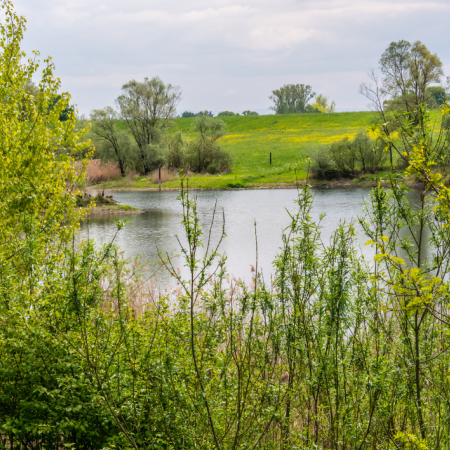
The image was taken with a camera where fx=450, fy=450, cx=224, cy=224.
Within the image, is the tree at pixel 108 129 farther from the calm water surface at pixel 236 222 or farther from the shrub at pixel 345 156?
the shrub at pixel 345 156

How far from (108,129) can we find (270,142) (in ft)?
96.9

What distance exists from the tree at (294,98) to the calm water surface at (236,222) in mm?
80615

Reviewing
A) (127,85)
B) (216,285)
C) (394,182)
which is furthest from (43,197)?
(127,85)

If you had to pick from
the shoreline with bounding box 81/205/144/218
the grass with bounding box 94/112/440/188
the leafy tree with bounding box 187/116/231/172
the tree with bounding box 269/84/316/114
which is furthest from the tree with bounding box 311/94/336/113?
the shoreline with bounding box 81/205/144/218

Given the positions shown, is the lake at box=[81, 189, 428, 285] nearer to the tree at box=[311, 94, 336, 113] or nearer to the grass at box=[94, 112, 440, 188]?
the grass at box=[94, 112, 440, 188]

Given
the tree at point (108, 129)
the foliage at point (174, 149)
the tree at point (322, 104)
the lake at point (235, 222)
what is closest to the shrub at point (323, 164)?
the lake at point (235, 222)

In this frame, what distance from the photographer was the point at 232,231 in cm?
2622

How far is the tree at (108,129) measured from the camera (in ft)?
198

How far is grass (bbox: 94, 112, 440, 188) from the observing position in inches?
2156

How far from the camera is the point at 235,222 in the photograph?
2916cm

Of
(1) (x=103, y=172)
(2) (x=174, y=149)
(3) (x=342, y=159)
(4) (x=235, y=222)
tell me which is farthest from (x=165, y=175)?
(4) (x=235, y=222)

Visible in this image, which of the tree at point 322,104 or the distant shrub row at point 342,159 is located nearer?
the distant shrub row at point 342,159

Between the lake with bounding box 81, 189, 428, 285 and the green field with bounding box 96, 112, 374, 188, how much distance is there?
6.32 metres

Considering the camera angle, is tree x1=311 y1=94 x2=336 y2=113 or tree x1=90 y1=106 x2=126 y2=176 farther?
tree x1=311 y1=94 x2=336 y2=113
